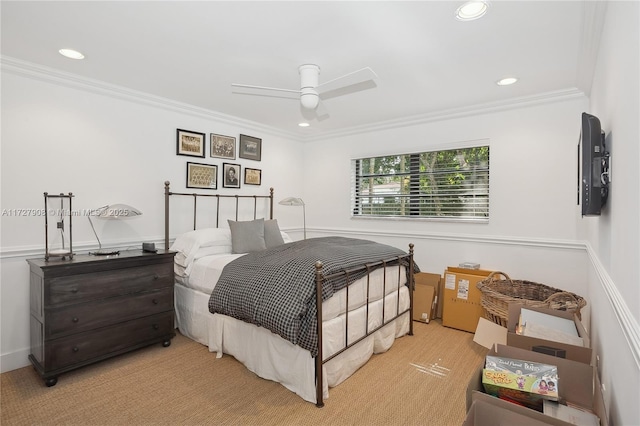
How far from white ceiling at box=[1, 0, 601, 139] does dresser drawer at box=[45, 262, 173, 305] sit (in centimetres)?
174

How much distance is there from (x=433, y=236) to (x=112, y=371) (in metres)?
3.54

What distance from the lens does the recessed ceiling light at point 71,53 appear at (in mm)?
2497

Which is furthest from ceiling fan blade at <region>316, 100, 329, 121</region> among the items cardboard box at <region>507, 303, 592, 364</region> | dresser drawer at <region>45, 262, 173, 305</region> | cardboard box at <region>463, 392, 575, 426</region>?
cardboard box at <region>463, 392, 575, 426</region>

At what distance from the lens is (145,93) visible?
3.40m

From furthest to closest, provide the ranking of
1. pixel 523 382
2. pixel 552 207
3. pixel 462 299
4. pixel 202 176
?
1. pixel 202 176
2. pixel 462 299
3. pixel 552 207
4. pixel 523 382

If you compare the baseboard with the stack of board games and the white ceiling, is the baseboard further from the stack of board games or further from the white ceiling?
the stack of board games

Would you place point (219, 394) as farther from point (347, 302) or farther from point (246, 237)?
point (246, 237)

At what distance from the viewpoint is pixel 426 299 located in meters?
3.76

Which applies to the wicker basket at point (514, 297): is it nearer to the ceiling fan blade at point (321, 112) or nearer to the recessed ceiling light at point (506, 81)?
the recessed ceiling light at point (506, 81)

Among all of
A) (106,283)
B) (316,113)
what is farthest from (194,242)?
(316,113)

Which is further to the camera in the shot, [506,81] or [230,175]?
[230,175]

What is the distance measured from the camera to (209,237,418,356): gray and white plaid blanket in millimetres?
2119

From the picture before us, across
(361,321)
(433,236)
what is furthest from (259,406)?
(433,236)

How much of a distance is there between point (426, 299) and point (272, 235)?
6.34 feet
